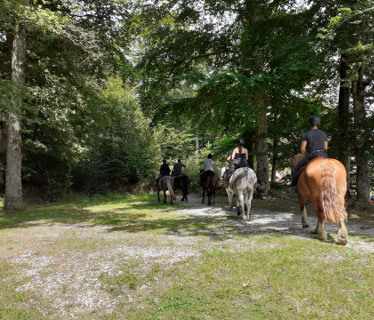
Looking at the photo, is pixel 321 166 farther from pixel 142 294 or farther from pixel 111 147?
pixel 111 147

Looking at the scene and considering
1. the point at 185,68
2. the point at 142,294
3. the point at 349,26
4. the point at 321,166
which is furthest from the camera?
the point at 185,68

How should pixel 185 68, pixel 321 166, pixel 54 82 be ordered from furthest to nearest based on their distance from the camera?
pixel 185 68
pixel 54 82
pixel 321 166

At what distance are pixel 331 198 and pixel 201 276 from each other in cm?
338

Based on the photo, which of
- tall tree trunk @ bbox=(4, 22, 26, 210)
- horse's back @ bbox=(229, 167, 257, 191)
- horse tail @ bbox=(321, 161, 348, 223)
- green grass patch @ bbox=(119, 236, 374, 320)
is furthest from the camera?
tall tree trunk @ bbox=(4, 22, 26, 210)

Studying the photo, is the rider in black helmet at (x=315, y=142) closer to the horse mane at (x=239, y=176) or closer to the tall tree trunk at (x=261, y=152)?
the horse mane at (x=239, y=176)

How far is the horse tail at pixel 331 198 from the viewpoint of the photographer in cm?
514

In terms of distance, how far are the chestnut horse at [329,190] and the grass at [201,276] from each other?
54 centimetres

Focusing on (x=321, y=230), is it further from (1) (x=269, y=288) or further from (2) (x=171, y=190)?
(2) (x=171, y=190)

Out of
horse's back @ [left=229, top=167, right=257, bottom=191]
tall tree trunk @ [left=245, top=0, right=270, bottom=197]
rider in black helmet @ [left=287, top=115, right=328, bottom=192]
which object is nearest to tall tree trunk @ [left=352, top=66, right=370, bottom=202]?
tall tree trunk @ [left=245, top=0, right=270, bottom=197]

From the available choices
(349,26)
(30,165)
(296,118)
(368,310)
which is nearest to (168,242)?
(368,310)

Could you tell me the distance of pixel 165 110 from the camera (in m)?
12.9

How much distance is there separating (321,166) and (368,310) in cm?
338

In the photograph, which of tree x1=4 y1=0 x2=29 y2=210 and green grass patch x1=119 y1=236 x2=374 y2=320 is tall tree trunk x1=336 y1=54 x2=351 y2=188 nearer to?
green grass patch x1=119 y1=236 x2=374 y2=320

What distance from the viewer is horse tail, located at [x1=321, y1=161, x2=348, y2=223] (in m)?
5.14
